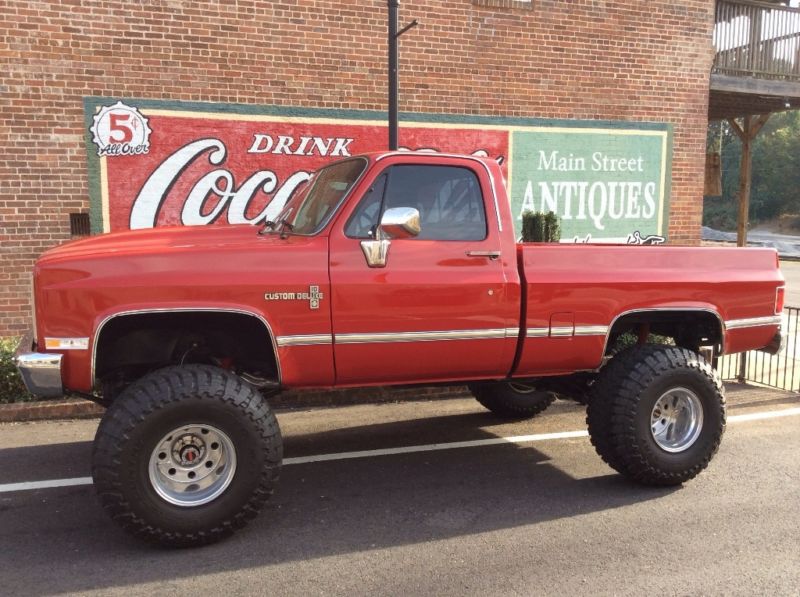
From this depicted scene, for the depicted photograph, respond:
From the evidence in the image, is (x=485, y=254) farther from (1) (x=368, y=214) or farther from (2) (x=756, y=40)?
(2) (x=756, y=40)

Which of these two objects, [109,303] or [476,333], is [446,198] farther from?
[109,303]

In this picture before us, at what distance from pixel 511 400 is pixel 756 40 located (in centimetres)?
907

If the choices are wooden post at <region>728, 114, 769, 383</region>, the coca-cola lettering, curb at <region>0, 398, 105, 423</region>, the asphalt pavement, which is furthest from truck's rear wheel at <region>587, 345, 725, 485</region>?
wooden post at <region>728, 114, 769, 383</region>

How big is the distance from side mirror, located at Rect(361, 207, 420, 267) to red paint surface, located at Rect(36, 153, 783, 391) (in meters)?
0.06

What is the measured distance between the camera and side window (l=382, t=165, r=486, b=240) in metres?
4.42

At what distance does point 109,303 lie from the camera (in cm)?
380

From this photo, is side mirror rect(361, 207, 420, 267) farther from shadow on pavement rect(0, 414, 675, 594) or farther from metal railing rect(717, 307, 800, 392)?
metal railing rect(717, 307, 800, 392)

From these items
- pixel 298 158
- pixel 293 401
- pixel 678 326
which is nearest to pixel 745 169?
pixel 298 158

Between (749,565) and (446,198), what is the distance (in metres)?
2.73

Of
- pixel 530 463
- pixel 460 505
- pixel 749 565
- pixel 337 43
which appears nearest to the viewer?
pixel 749 565

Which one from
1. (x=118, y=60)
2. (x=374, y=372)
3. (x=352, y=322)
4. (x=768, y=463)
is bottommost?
(x=768, y=463)

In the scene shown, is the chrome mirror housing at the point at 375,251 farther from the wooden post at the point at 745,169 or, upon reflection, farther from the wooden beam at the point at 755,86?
the wooden post at the point at 745,169

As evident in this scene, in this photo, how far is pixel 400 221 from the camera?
3.99 meters

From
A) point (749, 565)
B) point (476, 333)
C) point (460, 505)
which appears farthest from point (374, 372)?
point (749, 565)
